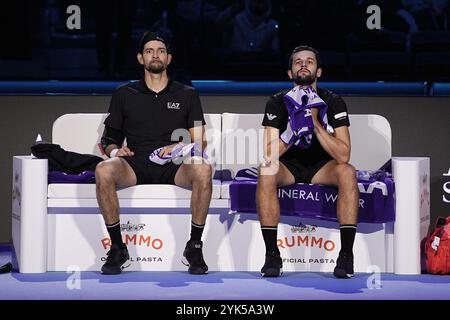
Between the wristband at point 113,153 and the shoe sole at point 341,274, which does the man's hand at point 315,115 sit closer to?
the shoe sole at point 341,274

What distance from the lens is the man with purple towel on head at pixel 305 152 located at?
512 centimetres

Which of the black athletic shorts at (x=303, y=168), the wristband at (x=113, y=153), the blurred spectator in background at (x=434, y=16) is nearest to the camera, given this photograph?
the black athletic shorts at (x=303, y=168)

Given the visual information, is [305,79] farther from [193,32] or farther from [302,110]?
[193,32]

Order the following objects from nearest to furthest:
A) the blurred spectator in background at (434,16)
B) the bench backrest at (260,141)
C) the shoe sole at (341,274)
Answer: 1. the shoe sole at (341,274)
2. the bench backrest at (260,141)
3. the blurred spectator in background at (434,16)

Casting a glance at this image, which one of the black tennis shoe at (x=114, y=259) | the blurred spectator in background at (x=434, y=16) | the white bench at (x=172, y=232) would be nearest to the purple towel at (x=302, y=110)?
the white bench at (x=172, y=232)

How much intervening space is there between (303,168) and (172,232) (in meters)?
0.81

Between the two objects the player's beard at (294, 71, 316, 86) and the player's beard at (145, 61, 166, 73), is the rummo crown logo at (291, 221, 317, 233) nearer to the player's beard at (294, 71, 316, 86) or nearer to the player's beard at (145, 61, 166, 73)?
the player's beard at (294, 71, 316, 86)

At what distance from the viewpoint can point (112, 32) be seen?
266 inches

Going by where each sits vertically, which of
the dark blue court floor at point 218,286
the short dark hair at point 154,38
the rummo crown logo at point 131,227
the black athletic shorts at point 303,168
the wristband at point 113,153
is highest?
the short dark hair at point 154,38

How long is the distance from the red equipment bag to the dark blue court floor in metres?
0.06

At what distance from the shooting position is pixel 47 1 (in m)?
6.68

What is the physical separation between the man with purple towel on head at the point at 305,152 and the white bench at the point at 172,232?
0.86 ft

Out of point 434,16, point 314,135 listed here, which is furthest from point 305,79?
point 434,16

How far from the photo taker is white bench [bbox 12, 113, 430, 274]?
5.28 m
